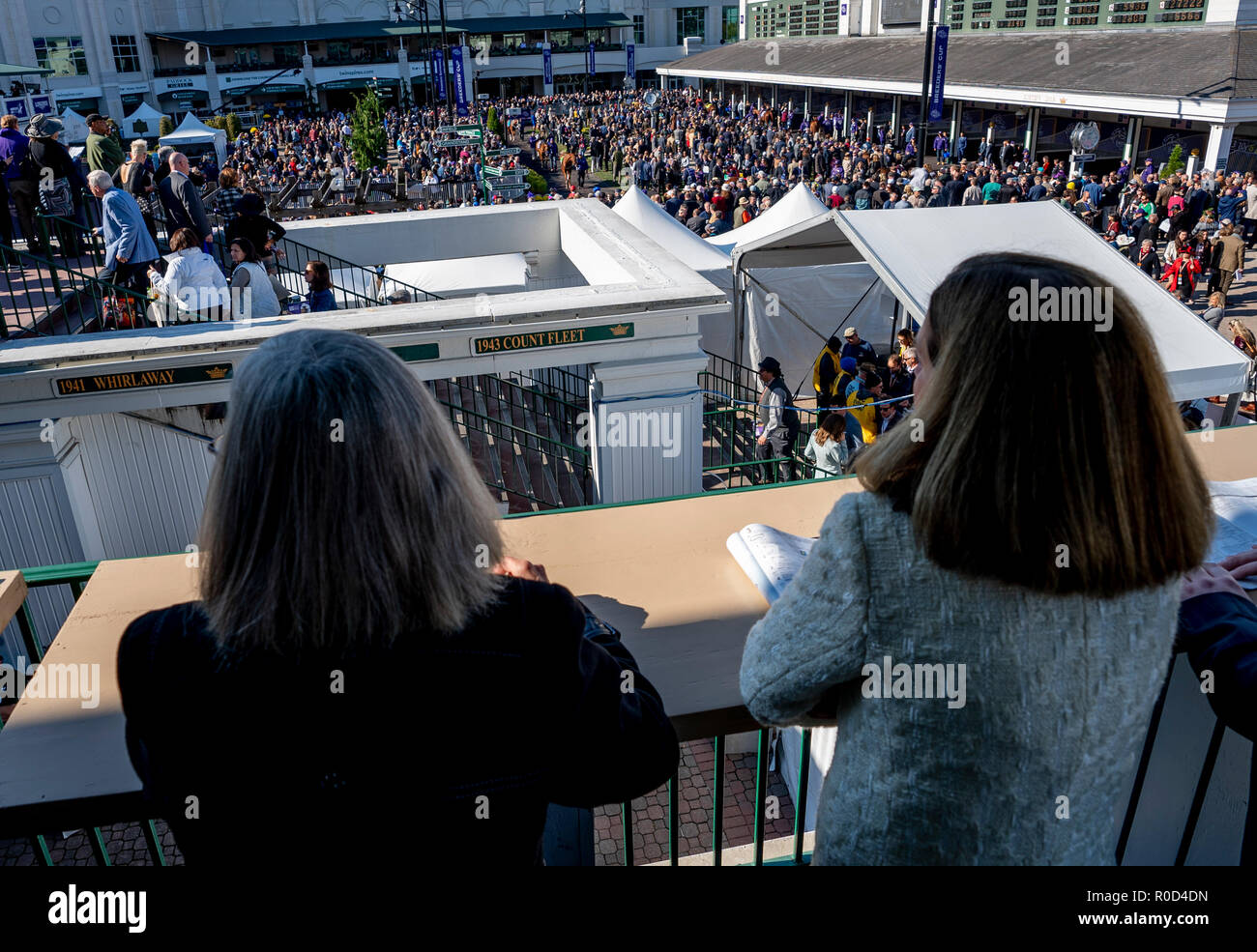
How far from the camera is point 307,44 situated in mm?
64500

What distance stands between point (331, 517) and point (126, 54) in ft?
234

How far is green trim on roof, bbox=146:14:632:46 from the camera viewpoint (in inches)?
A: 2386

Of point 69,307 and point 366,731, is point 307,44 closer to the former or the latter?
point 69,307

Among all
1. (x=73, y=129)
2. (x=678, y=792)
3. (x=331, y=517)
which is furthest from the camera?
(x=73, y=129)

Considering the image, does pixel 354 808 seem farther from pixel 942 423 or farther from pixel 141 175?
pixel 141 175

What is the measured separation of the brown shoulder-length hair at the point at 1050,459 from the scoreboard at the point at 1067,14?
32.3m

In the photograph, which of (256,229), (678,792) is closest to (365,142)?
(256,229)

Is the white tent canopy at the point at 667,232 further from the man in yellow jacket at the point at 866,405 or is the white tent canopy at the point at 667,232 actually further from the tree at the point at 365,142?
the tree at the point at 365,142

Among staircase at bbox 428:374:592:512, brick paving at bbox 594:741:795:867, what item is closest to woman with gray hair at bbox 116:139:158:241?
staircase at bbox 428:374:592:512

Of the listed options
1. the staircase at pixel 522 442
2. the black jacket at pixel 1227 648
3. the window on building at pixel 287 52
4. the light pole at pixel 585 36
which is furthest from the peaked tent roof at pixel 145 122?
the black jacket at pixel 1227 648

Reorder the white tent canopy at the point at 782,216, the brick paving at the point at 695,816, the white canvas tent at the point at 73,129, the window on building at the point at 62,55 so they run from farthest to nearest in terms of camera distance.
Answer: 1. the window on building at the point at 62,55
2. the white canvas tent at the point at 73,129
3. the white tent canopy at the point at 782,216
4. the brick paving at the point at 695,816

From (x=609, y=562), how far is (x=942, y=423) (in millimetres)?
1302

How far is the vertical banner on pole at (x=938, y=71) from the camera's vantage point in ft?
75.6
